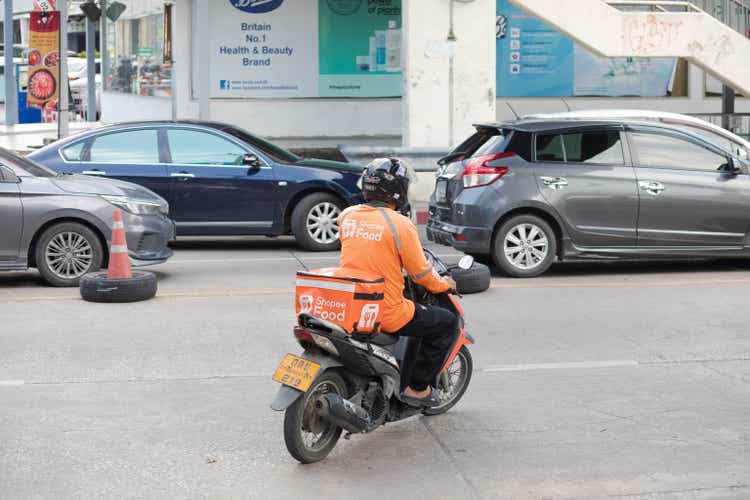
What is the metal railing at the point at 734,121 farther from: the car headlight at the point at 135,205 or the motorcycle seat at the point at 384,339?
the motorcycle seat at the point at 384,339

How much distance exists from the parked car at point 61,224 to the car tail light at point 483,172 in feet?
10.5

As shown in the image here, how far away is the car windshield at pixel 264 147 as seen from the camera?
14750 mm

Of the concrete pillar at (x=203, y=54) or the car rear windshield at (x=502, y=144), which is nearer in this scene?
the car rear windshield at (x=502, y=144)

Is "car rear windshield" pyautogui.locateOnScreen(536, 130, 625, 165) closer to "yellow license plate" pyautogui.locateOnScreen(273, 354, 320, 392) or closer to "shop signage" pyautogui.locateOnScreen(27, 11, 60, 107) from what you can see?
"yellow license plate" pyautogui.locateOnScreen(273, 354, 320, 392)

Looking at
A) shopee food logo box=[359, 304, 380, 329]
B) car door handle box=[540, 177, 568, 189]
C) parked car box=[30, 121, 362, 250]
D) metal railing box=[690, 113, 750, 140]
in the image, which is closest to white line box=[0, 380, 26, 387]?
shopee food logo box=[359, 304, 380, 329]

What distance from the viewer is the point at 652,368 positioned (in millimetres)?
8250

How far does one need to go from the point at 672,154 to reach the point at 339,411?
7.67 metres

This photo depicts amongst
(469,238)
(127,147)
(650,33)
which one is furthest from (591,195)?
(650,33)

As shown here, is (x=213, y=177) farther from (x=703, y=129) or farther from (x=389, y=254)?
(x=389, y=254)

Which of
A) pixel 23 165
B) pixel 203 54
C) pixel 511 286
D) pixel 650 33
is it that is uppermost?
pixel 650 33

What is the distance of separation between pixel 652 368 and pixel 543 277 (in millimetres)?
4308

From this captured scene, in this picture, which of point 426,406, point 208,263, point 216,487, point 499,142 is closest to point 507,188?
point 499,142

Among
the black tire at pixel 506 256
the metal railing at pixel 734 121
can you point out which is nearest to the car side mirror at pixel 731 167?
the black tire at pixel 506 256

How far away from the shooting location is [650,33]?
1880cm
